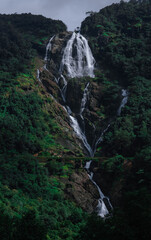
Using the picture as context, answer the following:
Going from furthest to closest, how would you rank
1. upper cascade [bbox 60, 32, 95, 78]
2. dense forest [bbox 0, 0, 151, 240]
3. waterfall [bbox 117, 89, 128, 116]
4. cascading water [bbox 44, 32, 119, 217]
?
upper cascade [bbox 60, 32, 95, 78] < cascading water [bbox 44, 32, 119, 217] < waterfall [bbox 117, 89, 128, 116] < dense forest [bbox 0, 0, 151, 240]

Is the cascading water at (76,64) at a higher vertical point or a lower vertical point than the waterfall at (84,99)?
higher

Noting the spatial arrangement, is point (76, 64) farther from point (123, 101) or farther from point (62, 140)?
point (62, 140)

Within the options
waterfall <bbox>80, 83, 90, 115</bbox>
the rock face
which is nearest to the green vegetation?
the rock face

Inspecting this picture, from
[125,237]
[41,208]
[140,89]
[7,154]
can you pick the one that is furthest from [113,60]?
[125,237]

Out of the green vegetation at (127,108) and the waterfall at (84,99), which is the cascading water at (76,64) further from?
the green vegetation at (127,108)

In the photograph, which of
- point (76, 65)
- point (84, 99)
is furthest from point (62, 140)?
point (76, 65)

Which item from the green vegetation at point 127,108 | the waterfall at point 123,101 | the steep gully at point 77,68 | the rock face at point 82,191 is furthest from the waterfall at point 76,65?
the rock face at point 82,191

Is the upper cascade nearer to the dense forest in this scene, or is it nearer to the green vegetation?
the dense forest
